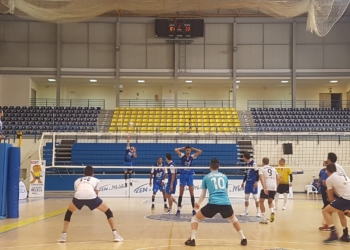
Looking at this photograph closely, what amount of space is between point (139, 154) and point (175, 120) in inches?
225

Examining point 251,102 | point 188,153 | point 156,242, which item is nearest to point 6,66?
point 251,102

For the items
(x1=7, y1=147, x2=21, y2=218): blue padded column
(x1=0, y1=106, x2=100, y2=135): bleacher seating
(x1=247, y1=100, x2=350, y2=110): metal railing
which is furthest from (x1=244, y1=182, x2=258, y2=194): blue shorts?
(x1=247, y1=100, x2=350, y2=110): metal railing

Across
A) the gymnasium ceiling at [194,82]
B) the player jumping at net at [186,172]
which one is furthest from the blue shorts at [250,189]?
the gymnasium ceiling at [194,82]

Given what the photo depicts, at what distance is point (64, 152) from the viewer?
2961 cm

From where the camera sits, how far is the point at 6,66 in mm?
35812

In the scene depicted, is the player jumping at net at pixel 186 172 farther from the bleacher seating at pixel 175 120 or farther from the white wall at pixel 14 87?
the white wall at pixel 14 87

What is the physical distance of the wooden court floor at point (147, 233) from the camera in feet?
31.1

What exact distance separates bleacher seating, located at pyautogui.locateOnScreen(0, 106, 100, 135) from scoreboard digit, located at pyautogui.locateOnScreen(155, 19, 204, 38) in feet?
25.3

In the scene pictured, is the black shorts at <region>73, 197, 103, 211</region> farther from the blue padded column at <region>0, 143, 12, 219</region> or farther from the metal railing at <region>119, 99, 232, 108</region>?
the metal railing at <region>119, 99, 232, 108</region>

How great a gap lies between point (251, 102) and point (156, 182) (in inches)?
933

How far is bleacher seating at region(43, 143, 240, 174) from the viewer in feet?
93.2

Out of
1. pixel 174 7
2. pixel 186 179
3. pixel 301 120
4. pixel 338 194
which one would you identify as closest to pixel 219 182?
pixel 338 194

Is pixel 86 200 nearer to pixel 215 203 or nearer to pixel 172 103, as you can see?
pixel 215 203

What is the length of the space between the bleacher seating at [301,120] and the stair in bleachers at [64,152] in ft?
38.6
